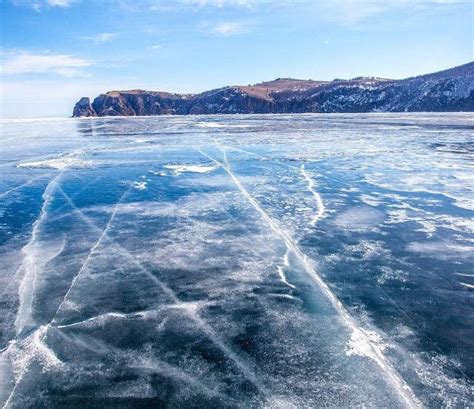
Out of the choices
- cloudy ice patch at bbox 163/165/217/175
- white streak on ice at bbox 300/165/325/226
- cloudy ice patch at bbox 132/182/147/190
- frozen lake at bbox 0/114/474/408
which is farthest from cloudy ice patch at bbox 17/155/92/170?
white streak on ice at bbox 300/165/325/226

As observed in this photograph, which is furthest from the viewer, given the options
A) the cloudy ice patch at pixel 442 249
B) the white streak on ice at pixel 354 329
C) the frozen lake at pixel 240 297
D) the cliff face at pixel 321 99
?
the cliff face at pixel 321 99

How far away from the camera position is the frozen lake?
3.82 m

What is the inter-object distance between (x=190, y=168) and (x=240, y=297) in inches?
452

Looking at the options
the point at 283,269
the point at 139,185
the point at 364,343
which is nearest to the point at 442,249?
the point at 283,269

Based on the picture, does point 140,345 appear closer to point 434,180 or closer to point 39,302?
point 39,302

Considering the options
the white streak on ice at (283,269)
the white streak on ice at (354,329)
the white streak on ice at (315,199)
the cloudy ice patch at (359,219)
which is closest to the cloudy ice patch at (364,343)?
the white streak on ice at (354,329)

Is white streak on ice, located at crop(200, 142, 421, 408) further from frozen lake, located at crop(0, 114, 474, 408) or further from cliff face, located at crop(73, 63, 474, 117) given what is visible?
cliff face, located at crop(73, 63, 474, 117)

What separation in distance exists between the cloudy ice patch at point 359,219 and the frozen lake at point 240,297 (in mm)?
47

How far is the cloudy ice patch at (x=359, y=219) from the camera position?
28.1 feet

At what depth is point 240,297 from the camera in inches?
219

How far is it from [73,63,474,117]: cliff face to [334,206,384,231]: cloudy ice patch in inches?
3662

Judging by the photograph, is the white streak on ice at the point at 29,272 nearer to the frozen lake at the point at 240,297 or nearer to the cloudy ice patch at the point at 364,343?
the frozen lake at the point at 240,297

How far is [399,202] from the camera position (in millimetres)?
10383

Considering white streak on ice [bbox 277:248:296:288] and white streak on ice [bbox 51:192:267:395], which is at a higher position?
white streak on ice [bbox 51:192:267:395]
